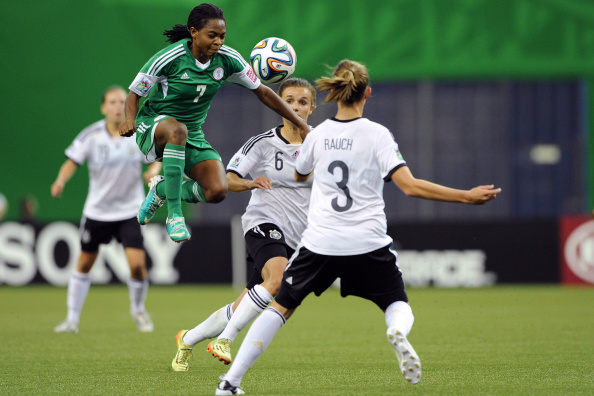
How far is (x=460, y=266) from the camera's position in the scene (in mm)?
16297

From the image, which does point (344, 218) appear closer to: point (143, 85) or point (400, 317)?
point (400, 317)

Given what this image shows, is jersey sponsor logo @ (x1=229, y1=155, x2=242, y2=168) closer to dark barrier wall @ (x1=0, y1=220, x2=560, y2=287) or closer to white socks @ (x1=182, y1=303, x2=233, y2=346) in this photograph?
white socks @ (x1=182, y1=303, x2=233, y2=346)

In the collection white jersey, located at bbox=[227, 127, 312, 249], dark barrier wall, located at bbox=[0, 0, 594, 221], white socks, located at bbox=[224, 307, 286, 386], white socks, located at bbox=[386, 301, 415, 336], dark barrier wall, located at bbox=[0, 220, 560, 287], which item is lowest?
dark barrier wall, located at bbox=[0, 220, 560, 287]

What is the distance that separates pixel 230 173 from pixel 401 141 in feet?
46.3

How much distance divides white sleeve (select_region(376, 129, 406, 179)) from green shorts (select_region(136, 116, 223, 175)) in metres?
1.98

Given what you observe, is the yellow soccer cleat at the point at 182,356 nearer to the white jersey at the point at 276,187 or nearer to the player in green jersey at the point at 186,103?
the player in green jersey at the point at 186,103

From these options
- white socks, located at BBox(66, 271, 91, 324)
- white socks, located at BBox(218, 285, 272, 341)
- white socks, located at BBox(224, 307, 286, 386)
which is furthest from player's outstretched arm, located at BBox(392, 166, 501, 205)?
white socks, located at BBox(66, 271, 91, 324)

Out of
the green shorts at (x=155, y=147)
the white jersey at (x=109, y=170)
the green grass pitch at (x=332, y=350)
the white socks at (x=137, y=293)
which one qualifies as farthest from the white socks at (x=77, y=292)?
the green shorts at (x=155, y=147)

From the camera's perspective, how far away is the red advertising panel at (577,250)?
1581 centimetres

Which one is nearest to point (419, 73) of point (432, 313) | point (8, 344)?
point (432, 313)

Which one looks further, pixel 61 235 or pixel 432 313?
pixel 61 235

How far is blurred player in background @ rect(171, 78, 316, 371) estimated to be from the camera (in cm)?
693

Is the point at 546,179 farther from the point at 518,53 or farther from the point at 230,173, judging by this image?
the point at 230,173

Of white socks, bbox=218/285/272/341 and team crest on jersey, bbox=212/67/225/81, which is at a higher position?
team crest on jersey, bbox=212/67/225/81
